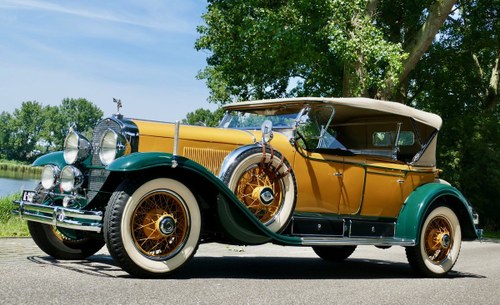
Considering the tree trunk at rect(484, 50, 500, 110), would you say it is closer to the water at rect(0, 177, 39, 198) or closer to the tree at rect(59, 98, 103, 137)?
the water at rect(0, 177, 39, 198)

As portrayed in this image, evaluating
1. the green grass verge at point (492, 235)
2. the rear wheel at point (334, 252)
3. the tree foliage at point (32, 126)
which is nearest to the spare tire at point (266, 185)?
the rear wheel at point (334, 252)

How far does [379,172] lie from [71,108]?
122644 millimetres

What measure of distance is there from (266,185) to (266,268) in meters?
1.37

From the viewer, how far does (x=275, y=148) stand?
22.2ft

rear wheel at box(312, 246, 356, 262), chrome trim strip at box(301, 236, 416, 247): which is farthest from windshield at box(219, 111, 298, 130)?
rear wheel at box(312, 246, 356, 262)

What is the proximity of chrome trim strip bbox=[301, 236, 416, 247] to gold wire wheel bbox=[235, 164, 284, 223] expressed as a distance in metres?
0.47

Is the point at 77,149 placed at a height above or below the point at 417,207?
above

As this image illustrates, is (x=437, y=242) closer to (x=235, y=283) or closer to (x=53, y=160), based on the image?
(x=235, y=283)

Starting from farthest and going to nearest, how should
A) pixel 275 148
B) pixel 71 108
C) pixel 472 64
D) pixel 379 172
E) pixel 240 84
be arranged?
pixel 71 108 → pixel 472 64 → pixel 240 84 → pixel 379 172 → pixel 275 148

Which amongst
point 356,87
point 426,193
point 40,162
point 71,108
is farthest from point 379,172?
point 71,108

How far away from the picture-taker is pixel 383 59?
1816 centimetres

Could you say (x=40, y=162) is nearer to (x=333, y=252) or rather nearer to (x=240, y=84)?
(x=333, y=252)

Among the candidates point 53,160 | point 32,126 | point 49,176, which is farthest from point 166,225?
point 32,126

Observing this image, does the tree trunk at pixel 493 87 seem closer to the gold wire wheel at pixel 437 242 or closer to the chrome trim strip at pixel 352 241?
the gold wire wheel at pixel 437 242
